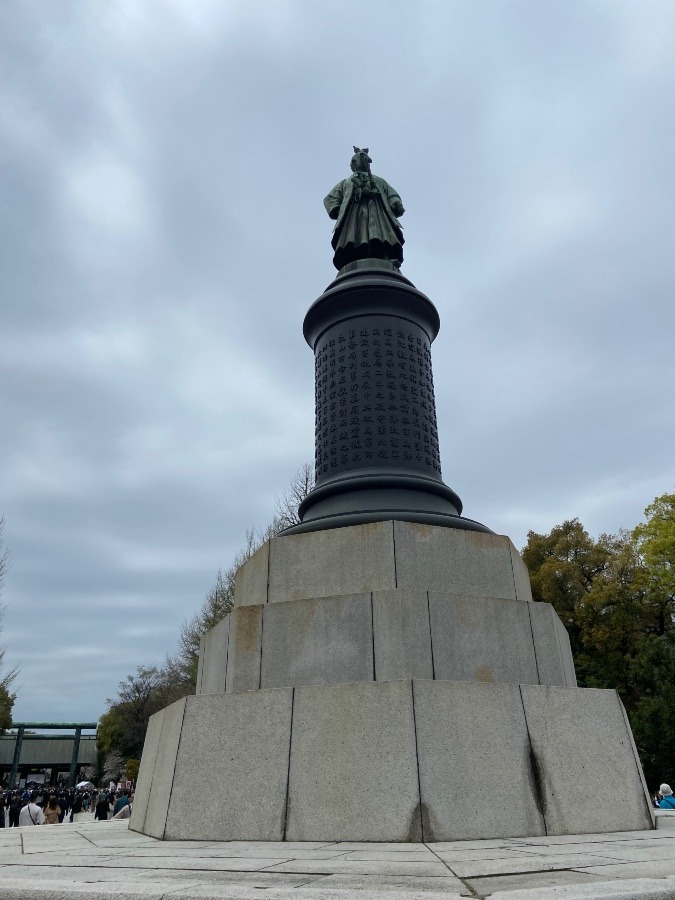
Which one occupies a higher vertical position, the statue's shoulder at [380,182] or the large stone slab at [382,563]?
the statue's shoulder at [380,182]

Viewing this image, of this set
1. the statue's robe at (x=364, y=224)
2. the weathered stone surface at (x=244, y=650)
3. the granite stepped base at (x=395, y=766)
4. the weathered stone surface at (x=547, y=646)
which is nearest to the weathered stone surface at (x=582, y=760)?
the granite stepped base at (x=395, y=766)

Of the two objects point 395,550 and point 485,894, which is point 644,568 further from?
point 485,894

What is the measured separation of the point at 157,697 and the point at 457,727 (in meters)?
64.1

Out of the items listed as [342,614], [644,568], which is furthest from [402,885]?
[644,568]

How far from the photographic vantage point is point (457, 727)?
20.7ft

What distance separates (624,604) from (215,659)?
86.1 ft

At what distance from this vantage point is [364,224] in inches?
484

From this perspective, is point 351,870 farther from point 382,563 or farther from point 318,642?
point 382,563

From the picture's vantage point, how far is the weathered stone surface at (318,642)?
7289 millimetres

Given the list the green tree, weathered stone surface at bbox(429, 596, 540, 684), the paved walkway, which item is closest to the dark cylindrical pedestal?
weathered stone surface at bbox(429, 596, 540, 684)

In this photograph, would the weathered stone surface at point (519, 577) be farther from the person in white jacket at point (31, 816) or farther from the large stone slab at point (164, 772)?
the person in white jacket at point (31, 816)

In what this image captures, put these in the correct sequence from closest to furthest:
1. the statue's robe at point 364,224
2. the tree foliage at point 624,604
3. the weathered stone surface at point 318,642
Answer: the weathered stone surface at point 318,642 → the statue's robe at point 364,224 → the tree foliage at point 624,604

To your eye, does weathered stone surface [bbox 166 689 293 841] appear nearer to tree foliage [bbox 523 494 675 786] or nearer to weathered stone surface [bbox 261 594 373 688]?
weathered stone surface [bbox 261 594 373 688]

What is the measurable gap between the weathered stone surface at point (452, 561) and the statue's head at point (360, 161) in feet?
24.9
